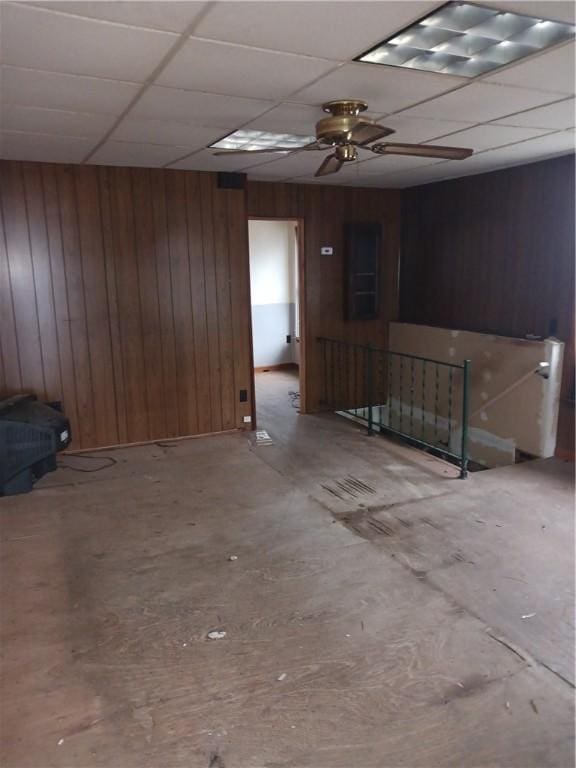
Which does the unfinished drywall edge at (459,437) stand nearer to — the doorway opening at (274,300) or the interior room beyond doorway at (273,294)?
the doorway opening at (274,300)

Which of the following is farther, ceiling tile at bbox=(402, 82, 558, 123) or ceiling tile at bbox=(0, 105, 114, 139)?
ceiling tile at bbox=(0, 105, 114, 139)

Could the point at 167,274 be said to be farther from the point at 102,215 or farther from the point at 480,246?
the point at 480,246

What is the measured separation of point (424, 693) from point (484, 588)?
2.77 feet

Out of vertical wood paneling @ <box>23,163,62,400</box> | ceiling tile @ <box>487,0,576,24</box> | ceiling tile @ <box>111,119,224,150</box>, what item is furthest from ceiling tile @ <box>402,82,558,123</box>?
vertical wood paneling @ <box>23,163,62,400</box>

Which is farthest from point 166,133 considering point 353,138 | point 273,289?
point 273,289

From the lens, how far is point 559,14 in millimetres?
1978

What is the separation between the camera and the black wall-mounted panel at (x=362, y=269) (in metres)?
6.05

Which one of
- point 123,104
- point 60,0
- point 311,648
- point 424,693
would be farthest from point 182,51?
point 424,693

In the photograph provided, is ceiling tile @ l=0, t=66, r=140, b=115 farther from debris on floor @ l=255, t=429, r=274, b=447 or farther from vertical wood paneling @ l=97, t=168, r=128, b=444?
debris on floor @ l=255, t=429, r=274, b=447

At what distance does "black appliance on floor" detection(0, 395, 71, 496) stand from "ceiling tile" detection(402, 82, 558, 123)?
3261 mm

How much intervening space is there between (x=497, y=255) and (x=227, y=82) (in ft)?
11.4

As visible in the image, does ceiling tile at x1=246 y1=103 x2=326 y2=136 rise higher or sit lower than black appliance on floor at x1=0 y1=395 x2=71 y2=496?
higher

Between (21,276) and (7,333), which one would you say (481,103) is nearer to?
(21,276)

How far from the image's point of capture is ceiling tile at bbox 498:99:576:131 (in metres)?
3.11
